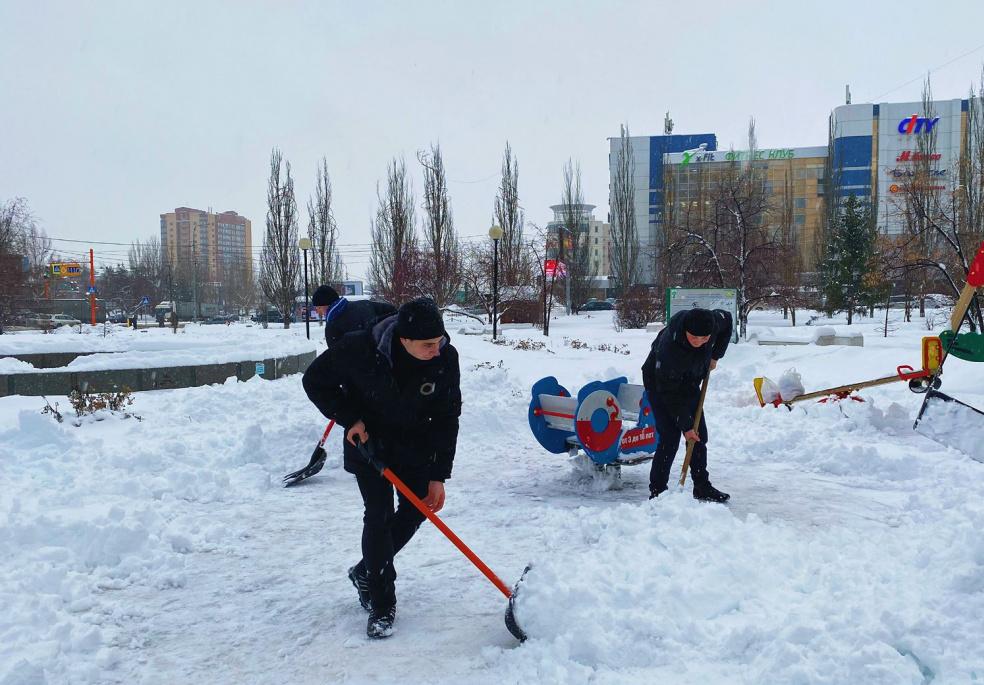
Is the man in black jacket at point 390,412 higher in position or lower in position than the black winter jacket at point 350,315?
lower

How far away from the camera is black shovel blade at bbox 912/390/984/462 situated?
5.64 meters

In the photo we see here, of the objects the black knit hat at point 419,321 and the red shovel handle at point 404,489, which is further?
the red shovel handle at point 404,489

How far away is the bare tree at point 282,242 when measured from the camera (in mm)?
35375

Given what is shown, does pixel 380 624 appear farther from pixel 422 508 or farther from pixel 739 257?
pixel 739 257

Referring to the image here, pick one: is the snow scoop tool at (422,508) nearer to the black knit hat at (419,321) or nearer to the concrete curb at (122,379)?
the black knit hat at (419,321)

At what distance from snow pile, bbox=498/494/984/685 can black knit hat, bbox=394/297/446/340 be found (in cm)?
114

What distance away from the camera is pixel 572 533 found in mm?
4434

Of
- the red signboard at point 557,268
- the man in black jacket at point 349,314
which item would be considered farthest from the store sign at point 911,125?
the man in black jacket at point 349,314

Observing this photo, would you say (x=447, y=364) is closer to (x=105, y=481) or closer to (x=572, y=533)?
(x=572, y=533)

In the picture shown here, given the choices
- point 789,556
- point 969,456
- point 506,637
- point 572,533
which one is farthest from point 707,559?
point 969,456

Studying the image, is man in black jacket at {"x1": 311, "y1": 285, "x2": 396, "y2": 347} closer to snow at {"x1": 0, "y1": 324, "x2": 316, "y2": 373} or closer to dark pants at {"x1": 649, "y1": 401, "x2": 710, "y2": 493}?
dark pants at {"x1": 649, "y1": 401, "x2": 710, "y2": 493}

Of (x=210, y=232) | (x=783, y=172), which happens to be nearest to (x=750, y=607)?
(x=783, y=172)

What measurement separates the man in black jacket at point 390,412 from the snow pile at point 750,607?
25.6 inches

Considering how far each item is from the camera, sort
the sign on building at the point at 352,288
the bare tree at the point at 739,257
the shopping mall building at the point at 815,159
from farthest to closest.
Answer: the shopping mall building at the point at 815,159
the sign on building at the point at 352,288
the bare tree at the point at 739,257
